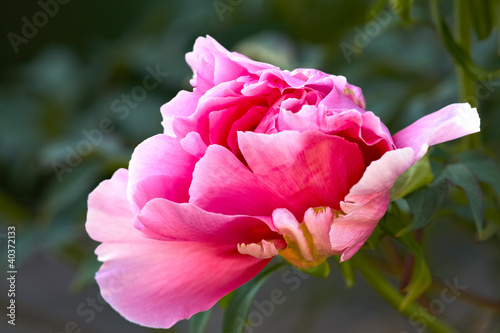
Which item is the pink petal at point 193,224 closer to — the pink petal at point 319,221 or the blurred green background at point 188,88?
the pink petal at point 319,221

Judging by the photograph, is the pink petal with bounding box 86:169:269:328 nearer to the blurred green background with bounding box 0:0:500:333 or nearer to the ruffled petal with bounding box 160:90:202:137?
the ruffled petal with bounding box 160:90:202:137

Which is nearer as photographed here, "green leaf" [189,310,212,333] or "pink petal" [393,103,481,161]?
"pink petal" [393,103,481,161]

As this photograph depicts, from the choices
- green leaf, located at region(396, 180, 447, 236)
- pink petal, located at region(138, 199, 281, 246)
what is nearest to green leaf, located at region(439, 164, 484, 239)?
green leaf, located at region(396, 180, 447, 236)

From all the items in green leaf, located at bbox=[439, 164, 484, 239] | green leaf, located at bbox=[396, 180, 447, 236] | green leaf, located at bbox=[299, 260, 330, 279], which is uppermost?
green leaf, located at bbox=[299, 260, 330, 279]

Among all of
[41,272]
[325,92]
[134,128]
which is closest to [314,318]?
[134,128]

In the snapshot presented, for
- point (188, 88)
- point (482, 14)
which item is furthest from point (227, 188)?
point (188, 88)
